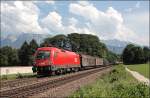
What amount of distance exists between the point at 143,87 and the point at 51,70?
20.2 meters

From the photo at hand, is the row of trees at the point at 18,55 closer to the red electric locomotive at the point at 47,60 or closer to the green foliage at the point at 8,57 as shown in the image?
the green foliage at the point at 8,57

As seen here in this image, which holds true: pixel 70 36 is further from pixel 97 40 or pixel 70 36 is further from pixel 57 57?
pixel 57 57

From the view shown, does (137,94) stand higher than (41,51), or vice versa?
(41,51)

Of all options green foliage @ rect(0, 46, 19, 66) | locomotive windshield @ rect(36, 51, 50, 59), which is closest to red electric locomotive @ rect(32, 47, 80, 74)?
locomotive windshield @ rect(36, 51, 50, 59)

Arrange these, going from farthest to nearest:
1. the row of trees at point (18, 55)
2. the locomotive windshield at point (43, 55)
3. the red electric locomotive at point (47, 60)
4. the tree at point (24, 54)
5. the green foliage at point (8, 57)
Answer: the green foliage at point (8, 57)
the row of trees at point (18, 55)
the tree at point (24, 54)
the locomotive windshield at point (43, 55)
the red electric locomotive at point (47, 60)

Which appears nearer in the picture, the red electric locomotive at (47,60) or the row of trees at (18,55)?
the red electric locomotive at (47,60)

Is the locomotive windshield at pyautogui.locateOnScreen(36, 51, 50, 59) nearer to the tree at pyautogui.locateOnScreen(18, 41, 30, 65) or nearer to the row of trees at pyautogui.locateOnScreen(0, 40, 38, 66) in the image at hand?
the row of trees at pyautogui.locateOnScreen(0, 40, 38, 66)

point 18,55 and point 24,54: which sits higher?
point 24,54

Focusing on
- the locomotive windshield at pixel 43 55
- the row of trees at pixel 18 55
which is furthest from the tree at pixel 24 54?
the locomotive windshield at pixel 43 55

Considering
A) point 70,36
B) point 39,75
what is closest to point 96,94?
point 39,75

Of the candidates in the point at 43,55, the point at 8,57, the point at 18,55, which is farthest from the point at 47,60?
the point at 8,57

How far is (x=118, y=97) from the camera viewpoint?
56.1 feet

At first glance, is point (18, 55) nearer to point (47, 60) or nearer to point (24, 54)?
point (24, 54)

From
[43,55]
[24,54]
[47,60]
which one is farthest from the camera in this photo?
[24,54]
